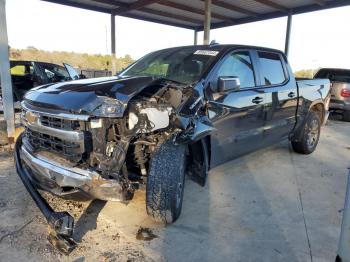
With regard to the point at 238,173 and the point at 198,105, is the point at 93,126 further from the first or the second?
the point at 238,173

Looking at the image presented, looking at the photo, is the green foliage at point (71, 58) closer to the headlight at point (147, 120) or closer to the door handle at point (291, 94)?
the door handle at point (291, 94)

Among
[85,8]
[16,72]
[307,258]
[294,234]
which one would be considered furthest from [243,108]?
[85,8]

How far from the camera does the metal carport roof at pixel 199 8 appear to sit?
12.8m

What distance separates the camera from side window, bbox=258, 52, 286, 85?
4.46 metres

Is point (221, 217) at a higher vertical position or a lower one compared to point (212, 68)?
lower

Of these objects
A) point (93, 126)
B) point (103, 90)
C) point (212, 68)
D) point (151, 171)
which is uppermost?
point (212, 68)

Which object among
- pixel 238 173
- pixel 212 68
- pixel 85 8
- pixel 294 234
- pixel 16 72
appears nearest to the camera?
pixel 294 234

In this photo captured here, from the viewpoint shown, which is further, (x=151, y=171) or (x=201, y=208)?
(x=201, y=208)

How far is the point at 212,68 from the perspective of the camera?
11.7 ft

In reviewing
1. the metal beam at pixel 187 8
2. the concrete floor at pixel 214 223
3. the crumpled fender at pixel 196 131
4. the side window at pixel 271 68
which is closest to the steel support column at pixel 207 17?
the metal beam at pixel 187 8

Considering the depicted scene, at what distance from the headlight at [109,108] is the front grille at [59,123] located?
23 centimetres

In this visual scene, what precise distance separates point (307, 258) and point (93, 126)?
2.12 metres

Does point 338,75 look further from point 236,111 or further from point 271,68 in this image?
point 236,111

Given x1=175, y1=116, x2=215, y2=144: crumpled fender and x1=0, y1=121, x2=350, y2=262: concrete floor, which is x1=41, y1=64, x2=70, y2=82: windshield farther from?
x1=175, y1=116, x2=215, y2=144: crumpled fender
